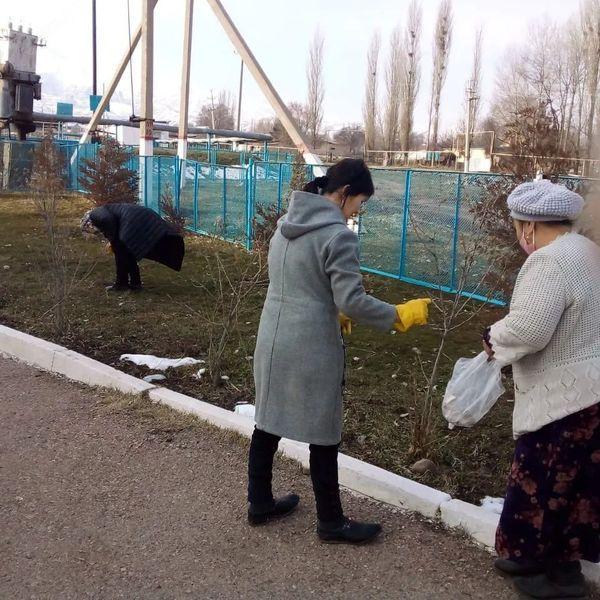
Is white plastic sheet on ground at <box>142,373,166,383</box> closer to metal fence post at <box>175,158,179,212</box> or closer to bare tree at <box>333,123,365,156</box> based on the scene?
metal fence post at <box>175,158,179,212</box>

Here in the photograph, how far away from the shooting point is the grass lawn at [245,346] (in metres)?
4.15

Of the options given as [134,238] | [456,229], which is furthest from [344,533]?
[456,229]

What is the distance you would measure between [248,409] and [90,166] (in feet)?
38.9

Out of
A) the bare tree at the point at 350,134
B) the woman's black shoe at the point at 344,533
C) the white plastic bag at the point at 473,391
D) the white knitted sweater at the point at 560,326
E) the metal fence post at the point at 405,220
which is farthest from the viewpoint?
the bare tree at the point at 350,134

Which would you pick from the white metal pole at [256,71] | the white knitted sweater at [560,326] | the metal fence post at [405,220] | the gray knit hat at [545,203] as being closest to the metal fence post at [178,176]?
the white metal pole at [256,71]

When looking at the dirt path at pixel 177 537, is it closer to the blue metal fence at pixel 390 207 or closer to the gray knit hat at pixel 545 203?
the gray knit hat at pixel 545 203

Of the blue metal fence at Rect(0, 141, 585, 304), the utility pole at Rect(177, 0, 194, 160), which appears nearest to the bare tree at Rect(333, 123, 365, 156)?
the utility pole at Rect(177, 0, 194, 160)

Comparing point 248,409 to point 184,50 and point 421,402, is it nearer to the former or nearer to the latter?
point 421,402

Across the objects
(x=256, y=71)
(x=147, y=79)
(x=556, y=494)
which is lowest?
(x=556, y=494)

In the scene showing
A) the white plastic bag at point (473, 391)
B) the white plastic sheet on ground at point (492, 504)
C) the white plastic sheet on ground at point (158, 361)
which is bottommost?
the white plastic sheet on ground at point (492, 504)

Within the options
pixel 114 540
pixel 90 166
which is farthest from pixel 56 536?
pixel 90 166

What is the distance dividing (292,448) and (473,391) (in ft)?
4.49

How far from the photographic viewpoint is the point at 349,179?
9.60 feet

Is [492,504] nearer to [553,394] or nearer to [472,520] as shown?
[472,520]
